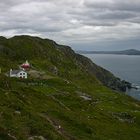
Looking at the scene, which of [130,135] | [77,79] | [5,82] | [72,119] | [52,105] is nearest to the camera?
[72,119]

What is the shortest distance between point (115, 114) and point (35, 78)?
5604 centimetres

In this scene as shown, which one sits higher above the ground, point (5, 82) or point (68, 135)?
point (5, 82)

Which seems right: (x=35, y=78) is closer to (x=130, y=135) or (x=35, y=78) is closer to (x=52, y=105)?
(x=52, y=105)

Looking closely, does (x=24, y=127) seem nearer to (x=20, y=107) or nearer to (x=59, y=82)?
(x=20, y=107)

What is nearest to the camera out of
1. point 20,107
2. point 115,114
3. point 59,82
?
point 20,107

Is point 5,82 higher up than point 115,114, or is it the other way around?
point 5,82

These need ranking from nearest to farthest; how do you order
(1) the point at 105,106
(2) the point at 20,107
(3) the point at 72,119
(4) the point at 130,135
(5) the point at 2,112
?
(5) the point at 2,112
(2) the point at 20,107
(3) the point at 72,119
(4) the point at 130,135
(1) the point at 105,106

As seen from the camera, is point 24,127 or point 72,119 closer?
point 24,127

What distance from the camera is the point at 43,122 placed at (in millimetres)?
50625

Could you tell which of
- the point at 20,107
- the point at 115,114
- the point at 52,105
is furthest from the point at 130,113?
the point at 20,107

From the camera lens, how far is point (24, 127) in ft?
150

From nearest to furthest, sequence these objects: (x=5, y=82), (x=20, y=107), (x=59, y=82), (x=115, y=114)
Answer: (x=20, y=107) → (x=5, y=82) → (x=115, y=114) → (x=59, y=82)

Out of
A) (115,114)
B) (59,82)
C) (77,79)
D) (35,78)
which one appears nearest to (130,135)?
(115,114)

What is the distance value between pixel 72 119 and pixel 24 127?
1601cm
